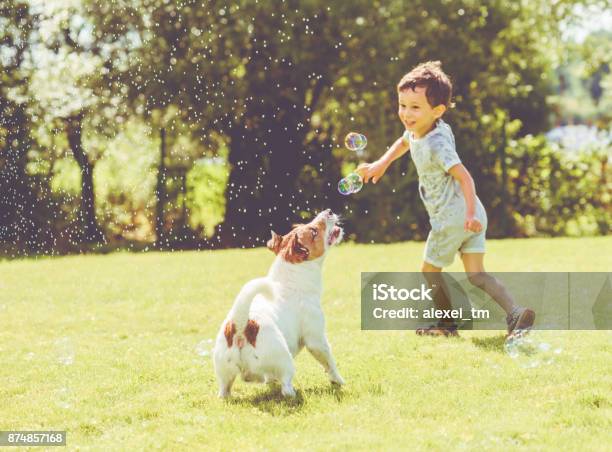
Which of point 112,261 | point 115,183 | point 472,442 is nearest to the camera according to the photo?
point 472,442

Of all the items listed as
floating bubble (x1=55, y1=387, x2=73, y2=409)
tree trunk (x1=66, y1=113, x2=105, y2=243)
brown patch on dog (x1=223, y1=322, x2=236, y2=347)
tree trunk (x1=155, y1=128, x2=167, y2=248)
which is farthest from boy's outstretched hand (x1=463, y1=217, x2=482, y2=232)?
tree trunk (x1=66, y1=113, x2=105, y2=243)

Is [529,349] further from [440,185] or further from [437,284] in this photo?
[440,185]

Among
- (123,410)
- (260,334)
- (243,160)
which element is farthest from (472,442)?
(243,160)

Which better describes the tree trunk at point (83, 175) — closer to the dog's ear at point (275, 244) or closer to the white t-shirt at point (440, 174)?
the white t-shirt at point (440, 174)

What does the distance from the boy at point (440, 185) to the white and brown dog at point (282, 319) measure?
45.8 inches

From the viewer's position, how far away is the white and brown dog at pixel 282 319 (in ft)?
13.3

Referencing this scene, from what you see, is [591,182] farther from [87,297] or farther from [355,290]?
[87,297]

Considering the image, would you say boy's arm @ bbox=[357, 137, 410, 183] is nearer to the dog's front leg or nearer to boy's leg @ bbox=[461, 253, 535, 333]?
boy's leg @ bbox=[461, 253, 535, 333]

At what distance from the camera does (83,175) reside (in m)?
12.3

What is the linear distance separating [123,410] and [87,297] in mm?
4130

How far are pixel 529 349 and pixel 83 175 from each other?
340 inches

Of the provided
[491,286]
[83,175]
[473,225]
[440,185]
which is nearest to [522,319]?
[491,286]

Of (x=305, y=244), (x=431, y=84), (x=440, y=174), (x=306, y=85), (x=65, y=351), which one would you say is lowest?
(x=65, y=351)

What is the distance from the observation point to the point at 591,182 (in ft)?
45.6
